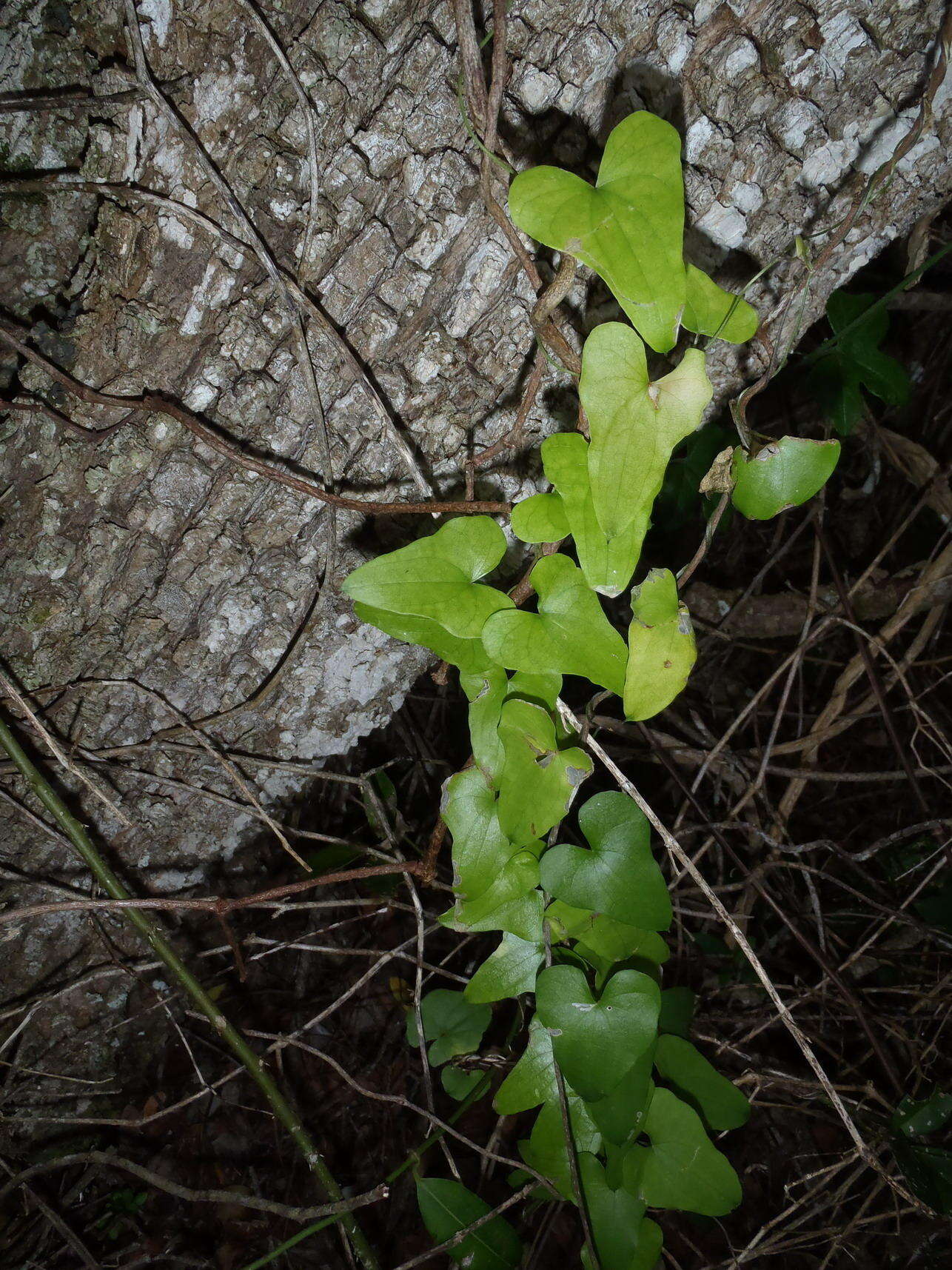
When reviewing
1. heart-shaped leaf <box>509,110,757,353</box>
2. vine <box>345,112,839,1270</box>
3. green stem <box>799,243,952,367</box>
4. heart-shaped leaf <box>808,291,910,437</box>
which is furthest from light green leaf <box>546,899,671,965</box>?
heart-shaped leaf <box>808,291,910,437</box>

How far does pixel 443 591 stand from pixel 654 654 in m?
0.21

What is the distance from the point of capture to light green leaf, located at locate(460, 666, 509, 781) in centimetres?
73

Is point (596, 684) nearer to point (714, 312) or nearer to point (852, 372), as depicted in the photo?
point (714, 312)

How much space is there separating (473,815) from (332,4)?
2.58ft

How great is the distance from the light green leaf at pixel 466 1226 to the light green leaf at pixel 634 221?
41.7 inches

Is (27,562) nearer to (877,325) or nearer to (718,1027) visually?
(718,1027)

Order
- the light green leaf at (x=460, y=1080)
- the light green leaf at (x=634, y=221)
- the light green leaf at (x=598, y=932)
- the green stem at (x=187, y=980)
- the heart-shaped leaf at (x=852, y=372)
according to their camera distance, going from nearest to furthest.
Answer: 1. the light green leaf at (x=634, y=221)
2. the light green leaf at (x=598, y=932)
3. the green stem at (x=187, y=980)
4. the light green leaf at (x=460, y=1080)
5. the heart-shaped leaf at (x=852, y=372)

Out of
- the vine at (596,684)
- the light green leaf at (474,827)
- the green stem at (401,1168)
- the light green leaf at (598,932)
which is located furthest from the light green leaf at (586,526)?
the green stem at (401,1168)

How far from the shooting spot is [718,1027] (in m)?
1.37

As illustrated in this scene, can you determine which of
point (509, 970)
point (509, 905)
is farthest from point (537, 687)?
point (509, 970)

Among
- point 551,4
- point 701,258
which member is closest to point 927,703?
point 701,258

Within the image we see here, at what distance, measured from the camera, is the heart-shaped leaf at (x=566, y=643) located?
0.67 m

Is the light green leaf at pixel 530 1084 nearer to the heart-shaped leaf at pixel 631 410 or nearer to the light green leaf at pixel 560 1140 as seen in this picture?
the light green leaf at pixel 560 1140

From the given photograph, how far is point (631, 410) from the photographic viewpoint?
22.4 inches
